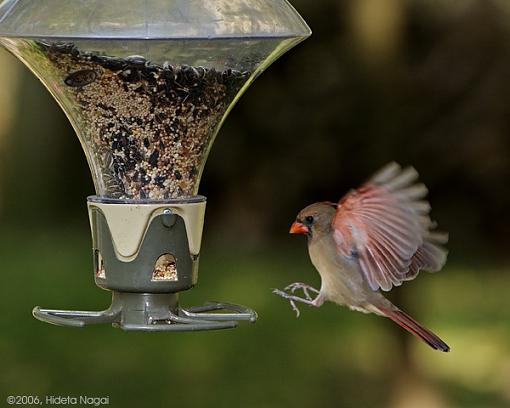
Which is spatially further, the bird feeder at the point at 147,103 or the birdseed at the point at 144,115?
the birdseed at the point at 144,115

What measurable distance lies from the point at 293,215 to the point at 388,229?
6029mm

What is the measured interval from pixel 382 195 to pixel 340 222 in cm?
25

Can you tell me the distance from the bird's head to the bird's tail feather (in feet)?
1.23

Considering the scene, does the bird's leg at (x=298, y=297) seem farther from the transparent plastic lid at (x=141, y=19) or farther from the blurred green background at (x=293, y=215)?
the blurred green background at (x=293, y=215)

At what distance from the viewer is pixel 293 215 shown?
33.1 ft

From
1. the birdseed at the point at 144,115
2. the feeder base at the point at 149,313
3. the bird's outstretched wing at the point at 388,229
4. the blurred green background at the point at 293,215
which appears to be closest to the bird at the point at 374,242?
the bird's outstretched wing at the point at 388,229

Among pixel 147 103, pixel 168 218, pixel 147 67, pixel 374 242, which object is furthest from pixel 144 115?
pixel 374 242

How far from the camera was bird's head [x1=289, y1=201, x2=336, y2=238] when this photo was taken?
4273 mm

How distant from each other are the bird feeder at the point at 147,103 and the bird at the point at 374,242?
404 mm

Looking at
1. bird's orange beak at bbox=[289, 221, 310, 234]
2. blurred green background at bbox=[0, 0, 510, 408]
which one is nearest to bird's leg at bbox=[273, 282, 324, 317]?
bird's orange beak at bbox=[289, 221, 310, 234]

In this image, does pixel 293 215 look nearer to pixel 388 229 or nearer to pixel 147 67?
pixel 388 229

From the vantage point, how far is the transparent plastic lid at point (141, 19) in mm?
3289

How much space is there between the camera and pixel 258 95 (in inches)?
388

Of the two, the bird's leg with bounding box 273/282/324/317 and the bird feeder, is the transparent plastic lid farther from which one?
the bird's leg with bounding box 273/282/324/317
